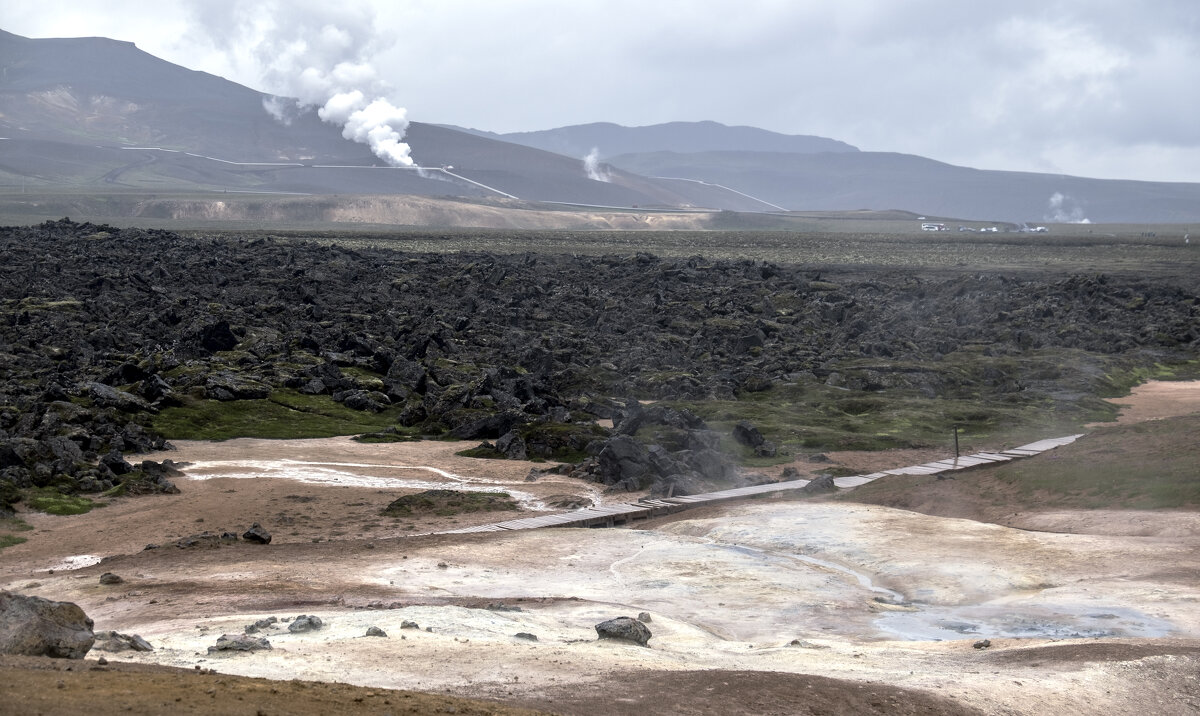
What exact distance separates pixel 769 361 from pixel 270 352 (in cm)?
2150

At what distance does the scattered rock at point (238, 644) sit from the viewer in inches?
571

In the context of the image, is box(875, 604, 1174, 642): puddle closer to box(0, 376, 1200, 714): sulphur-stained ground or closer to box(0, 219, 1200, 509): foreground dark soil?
box(0, 376, 1200, 714): sulphur-stained ground

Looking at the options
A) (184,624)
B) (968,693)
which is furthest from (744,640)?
(184,624)

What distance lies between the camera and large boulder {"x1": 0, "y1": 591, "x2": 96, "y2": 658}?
42.2ft

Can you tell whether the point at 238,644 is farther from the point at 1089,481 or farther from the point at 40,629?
the point at 1089,481

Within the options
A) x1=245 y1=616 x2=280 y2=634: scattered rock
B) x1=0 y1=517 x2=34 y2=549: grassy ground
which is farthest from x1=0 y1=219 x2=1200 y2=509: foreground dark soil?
x1=245 y1=616 x2=280 y2=634: scattered rock

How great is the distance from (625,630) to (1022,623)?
593 cm

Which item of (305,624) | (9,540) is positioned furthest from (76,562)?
(305,624)

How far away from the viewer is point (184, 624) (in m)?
16.6

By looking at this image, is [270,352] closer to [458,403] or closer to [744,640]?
[458,403]

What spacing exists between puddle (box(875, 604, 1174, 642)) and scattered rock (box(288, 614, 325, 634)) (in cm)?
789

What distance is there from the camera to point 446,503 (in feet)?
92.2

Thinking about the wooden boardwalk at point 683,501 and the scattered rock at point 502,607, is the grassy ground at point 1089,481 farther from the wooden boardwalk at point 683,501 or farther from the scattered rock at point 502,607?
the scattered rock at point 502,607

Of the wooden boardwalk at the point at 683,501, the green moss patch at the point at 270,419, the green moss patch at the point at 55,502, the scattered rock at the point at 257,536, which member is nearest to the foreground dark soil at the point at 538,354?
the green moss patch at the point at 270,419
